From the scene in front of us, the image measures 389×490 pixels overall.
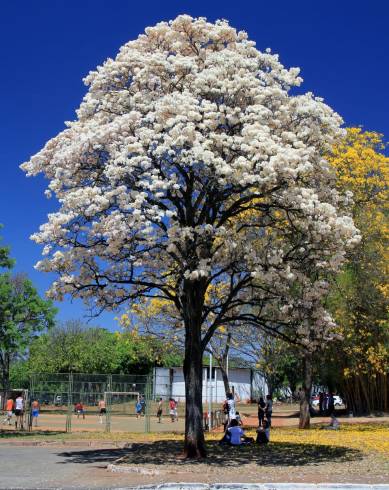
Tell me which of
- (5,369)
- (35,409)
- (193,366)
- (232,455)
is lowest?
(232,455)

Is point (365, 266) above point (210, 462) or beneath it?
above

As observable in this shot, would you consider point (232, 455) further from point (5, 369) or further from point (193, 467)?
point (5, 369)

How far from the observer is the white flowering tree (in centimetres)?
1584

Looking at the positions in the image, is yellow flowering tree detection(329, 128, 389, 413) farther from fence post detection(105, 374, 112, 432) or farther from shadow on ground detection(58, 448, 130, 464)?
shadow on ground detection(58, 448, 130, 464)

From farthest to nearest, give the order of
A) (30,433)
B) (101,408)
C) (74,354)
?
(74,354) → (101,408) → (30,433)

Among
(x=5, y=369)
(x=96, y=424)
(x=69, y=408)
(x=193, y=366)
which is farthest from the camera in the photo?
(x=5, y=369)

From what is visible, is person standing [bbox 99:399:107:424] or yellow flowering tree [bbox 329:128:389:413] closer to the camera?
yellow flowering tree [bbox 329:128:389:413]

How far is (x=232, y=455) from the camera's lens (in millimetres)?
17453

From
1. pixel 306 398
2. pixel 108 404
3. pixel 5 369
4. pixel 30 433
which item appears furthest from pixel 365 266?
pixel 5 369

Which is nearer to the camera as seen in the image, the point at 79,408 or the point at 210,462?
the point at 210,462

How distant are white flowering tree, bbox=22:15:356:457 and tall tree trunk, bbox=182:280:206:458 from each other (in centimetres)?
3

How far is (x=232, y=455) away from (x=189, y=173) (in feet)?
24.6

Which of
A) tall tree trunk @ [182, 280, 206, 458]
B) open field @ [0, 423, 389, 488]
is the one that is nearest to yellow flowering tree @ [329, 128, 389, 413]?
open field @ [0, 423, 389, 488]

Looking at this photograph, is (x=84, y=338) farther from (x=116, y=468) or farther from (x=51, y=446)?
(x=116, y=468)
